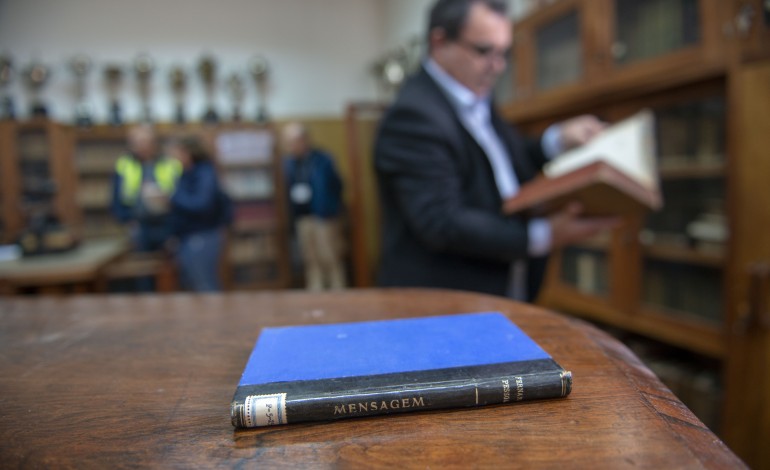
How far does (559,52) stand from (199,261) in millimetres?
2926

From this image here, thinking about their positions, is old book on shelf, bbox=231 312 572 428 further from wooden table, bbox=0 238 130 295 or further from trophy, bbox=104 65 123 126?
trophy, bbox=104 65 123 126

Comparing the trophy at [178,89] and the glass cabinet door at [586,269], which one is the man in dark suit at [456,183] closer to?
the glass cabinet door at [586,269]

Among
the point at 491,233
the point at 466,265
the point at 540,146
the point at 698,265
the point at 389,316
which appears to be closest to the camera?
the point at 389,316

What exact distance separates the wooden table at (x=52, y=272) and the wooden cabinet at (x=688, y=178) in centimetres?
258

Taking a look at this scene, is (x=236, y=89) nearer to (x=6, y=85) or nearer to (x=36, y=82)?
(x=36, y=82)

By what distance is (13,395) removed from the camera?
51 cm

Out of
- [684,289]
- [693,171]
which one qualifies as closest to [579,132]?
[693,171]

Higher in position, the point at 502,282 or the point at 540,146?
the point at 540,146

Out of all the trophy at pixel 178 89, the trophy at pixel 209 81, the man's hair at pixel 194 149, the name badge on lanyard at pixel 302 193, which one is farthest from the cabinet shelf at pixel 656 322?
the trophy at pixel 178 89

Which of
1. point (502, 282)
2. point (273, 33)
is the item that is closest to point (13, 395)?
point (502, 282)

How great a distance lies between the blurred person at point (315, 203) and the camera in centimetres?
470

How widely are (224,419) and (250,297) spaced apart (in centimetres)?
52

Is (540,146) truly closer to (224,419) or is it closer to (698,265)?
(698,265)

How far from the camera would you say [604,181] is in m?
0.99
